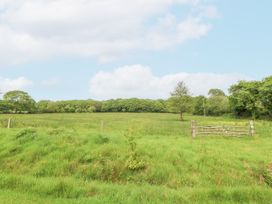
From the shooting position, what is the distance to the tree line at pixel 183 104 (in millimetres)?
55406

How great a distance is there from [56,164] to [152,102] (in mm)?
91700

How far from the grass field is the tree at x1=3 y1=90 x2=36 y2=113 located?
232ft

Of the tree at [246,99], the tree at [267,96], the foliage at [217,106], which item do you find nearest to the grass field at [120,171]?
the tree at [267,96]

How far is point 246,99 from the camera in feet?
206

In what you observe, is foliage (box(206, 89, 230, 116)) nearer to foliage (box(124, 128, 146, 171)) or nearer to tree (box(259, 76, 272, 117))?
tree (box(259, 76, 272, 117))

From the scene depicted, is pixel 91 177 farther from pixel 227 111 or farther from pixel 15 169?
pixel 227 111

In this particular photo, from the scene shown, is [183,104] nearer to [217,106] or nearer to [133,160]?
[217,106]

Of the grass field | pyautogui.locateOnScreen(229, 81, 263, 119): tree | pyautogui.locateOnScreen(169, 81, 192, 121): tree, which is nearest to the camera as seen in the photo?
the grass field

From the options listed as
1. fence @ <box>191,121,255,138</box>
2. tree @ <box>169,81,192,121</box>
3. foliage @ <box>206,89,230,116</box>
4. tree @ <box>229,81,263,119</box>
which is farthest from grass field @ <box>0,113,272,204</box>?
foliage @ <box>206,89,230,116</box>

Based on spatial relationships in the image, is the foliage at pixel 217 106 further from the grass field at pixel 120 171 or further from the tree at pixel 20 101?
the grass field at pixel 120 171

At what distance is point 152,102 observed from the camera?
335 feet

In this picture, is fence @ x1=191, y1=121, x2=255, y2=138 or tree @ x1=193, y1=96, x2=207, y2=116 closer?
fence @ x1=191, y1=121, x2=255, y2=138

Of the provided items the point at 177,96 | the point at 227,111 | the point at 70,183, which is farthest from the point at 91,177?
the point at 227,111

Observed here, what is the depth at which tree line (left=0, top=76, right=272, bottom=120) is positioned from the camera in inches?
2181
